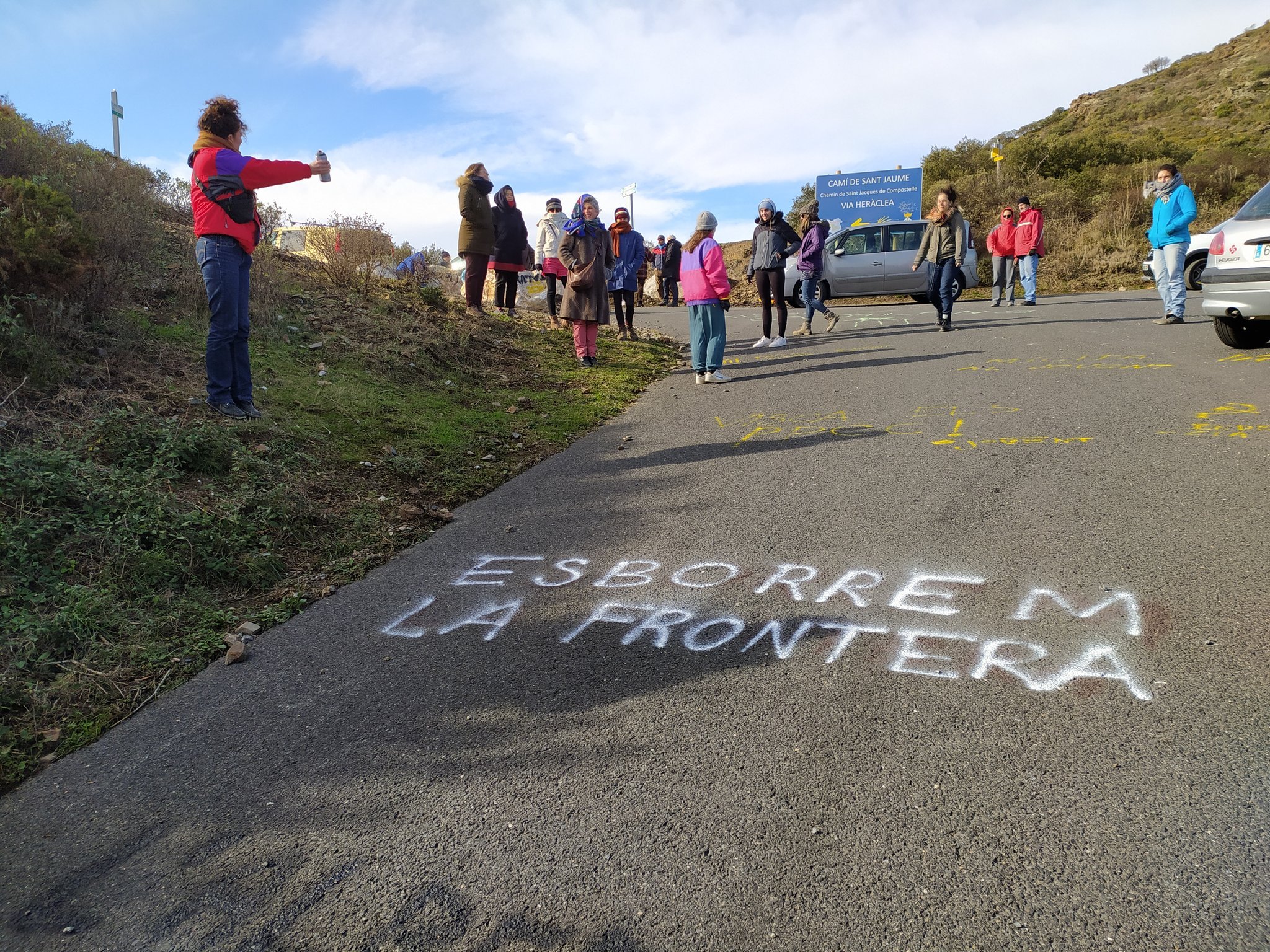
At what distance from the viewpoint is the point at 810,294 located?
13.0 metres

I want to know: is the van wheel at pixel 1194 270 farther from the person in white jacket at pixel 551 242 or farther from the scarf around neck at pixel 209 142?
the scarf around neck at pixel 209 142

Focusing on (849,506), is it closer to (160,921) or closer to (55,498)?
(160,921)

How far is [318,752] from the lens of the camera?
9.54 ft

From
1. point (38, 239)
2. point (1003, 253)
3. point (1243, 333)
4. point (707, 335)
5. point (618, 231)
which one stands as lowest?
point (1243, 333)

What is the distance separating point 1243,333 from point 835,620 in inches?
289

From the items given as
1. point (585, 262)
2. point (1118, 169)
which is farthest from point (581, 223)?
point (1118, 169)

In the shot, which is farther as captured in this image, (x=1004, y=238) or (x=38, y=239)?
(x=1004, y=238)

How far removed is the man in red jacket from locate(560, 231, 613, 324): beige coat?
8.03 metres

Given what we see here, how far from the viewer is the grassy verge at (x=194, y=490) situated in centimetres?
354

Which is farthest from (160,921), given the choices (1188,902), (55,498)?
(55,498)

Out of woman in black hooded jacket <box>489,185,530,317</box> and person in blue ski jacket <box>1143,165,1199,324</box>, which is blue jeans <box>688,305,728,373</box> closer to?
woman in black hooded jacket <box>489,185,530,317</box>

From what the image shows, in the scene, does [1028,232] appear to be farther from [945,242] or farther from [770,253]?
[770,253]

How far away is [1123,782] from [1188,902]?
45 centimetres

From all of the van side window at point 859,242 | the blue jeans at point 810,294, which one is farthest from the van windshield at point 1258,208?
the van side window at point 859,242
